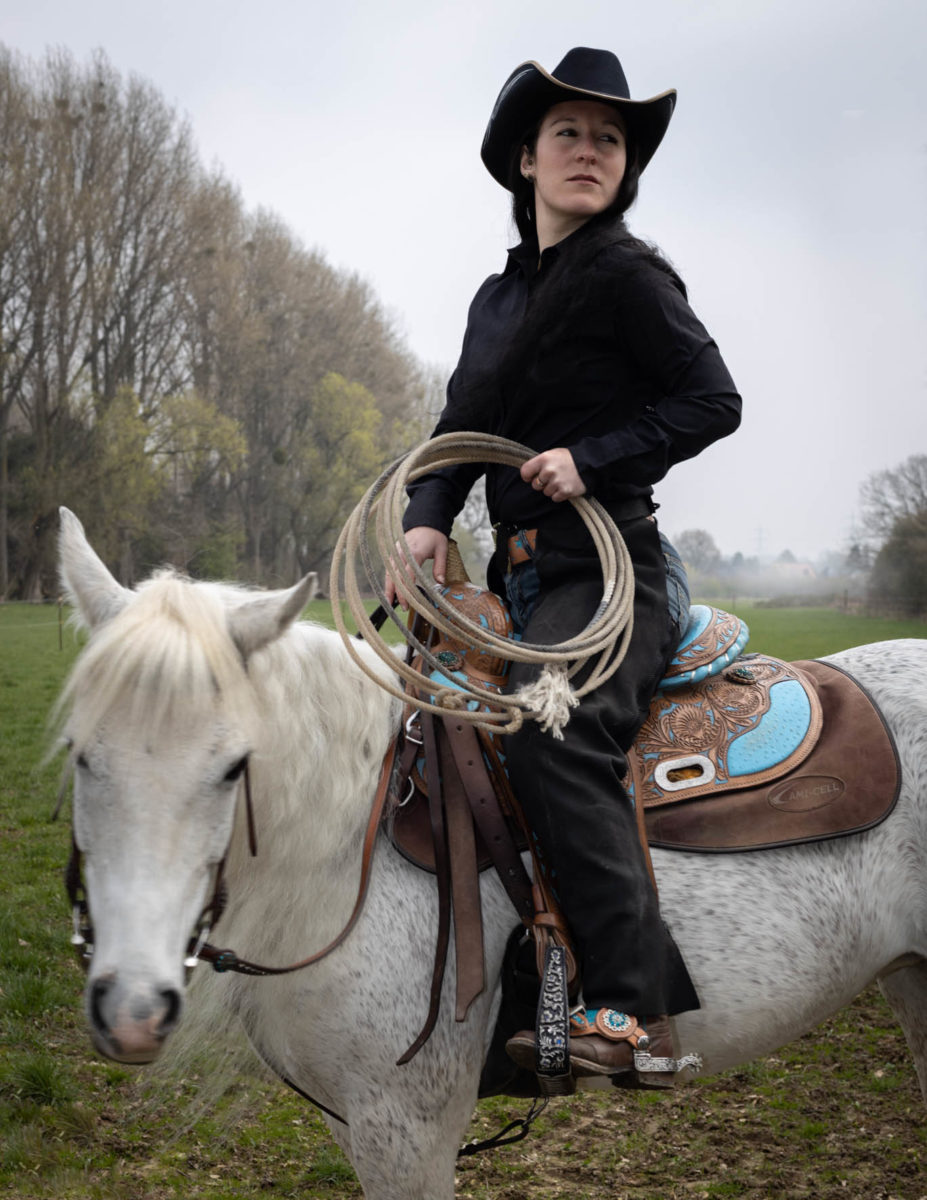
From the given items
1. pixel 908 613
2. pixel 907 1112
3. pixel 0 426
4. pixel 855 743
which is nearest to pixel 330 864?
pixel 855 743

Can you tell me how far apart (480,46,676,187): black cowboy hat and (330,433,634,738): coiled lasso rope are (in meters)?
0.98

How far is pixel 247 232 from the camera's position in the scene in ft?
110

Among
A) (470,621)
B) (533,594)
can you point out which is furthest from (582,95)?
(470,621)

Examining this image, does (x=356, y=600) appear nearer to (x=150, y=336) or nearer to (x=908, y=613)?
(x=908, y=613)

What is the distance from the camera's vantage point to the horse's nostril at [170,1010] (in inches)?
70.4

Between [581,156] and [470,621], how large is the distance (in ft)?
4.44

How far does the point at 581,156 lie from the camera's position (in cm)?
271

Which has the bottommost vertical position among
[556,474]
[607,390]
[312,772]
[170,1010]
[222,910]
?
[170,1010]

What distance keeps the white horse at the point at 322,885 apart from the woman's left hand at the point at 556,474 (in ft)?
2.21

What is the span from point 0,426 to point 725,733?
30534mm

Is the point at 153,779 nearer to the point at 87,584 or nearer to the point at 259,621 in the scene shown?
the point at 259,621

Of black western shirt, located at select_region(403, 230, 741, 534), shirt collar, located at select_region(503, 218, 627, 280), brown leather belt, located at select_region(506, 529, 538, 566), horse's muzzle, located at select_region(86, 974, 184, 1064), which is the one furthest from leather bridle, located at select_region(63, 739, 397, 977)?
shirt collar, located at select_region(503, 218, 627, 280)

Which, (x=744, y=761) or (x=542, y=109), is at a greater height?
(x=542, y=109)

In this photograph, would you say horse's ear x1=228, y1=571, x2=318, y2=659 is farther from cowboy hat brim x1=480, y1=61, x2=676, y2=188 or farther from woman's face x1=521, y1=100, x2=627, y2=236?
cowboy hat brim x1=480, y1=61, x2=676, y2=188
